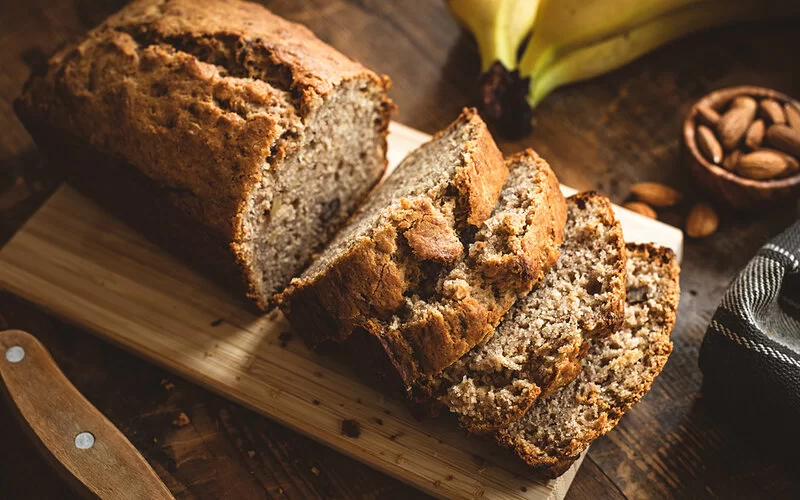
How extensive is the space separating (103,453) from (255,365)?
0.62 meters

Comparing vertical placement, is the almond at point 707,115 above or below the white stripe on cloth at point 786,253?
above

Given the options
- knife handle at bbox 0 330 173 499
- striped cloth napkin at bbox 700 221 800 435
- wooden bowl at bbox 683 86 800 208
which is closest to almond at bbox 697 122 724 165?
wooden bowl at bbox 683 86 800 208

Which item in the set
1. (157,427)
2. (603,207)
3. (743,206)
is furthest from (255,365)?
(743,206)

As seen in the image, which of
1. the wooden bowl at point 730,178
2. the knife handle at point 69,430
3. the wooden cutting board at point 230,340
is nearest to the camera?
the knife handle at point 69,430

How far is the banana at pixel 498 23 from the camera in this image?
3605mm

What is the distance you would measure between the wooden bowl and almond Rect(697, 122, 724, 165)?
0.02m

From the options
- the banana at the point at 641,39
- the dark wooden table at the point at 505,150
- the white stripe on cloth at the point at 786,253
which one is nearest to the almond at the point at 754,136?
the dark wooden table at the point at 505,150

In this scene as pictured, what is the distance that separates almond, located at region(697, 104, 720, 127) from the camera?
11.4ft

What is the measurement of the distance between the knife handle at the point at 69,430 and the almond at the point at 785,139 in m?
2.77

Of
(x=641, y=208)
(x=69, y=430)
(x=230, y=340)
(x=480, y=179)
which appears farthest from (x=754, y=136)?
(x=69, y=430)

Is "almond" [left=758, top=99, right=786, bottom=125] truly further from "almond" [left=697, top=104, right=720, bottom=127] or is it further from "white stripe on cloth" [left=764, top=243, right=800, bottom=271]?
"white stripe on cloth" [left=764, top=243, right=800, bottom=271]

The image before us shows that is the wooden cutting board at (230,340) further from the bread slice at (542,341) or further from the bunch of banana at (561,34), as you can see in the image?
the bunch of banana at (561,34)

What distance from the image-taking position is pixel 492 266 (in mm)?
2561

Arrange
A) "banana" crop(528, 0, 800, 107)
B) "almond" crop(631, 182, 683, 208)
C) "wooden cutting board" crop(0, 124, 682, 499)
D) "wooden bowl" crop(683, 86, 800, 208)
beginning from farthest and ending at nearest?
"banana" crop(528, 0, 800, 107) → "almond" crop(631, 182, 683, 208) → "wooden bowl" crop(683, 86, 800, 208) → "wooden cutting board" crop(0, 124, 682, 499)
